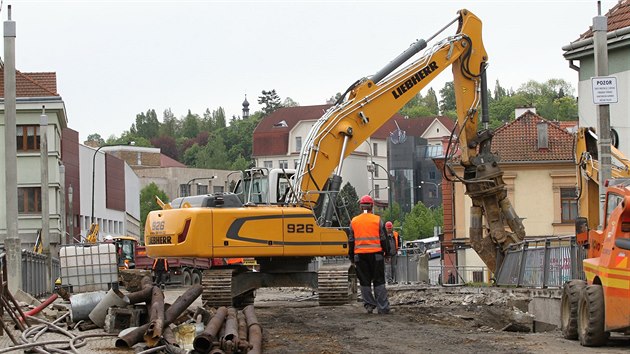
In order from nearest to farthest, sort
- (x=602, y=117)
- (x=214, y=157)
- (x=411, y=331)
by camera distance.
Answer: (x=411, y=331), (x=602, y=117), (x=214, y=157)

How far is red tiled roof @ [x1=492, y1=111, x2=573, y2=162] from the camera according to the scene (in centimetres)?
7000

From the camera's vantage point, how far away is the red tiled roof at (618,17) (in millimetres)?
35375

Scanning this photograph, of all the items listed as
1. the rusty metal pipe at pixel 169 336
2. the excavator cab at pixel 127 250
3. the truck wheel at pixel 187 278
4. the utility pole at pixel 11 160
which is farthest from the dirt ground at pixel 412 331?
the excavator cab at pixel 127 250

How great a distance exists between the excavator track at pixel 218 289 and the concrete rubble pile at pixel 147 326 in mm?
3109

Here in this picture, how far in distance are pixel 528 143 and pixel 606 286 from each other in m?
56.8

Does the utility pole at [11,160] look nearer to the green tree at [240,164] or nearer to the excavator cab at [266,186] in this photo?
the excavator cab at [266,186]

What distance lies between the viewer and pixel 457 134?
26.8 metres

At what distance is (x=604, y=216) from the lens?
54.2 ft

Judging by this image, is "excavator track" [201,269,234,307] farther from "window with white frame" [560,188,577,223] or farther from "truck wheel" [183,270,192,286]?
"window with white frame" [560,188,577,223]

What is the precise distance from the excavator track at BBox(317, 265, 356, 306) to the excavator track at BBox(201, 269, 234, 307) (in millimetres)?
1787

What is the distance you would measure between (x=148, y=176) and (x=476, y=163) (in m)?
132

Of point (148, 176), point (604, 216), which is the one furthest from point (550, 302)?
point (148, 176)

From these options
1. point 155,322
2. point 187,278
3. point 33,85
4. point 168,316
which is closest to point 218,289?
point 168,316

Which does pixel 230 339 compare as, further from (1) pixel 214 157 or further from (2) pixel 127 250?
(1) pixel 214 157
